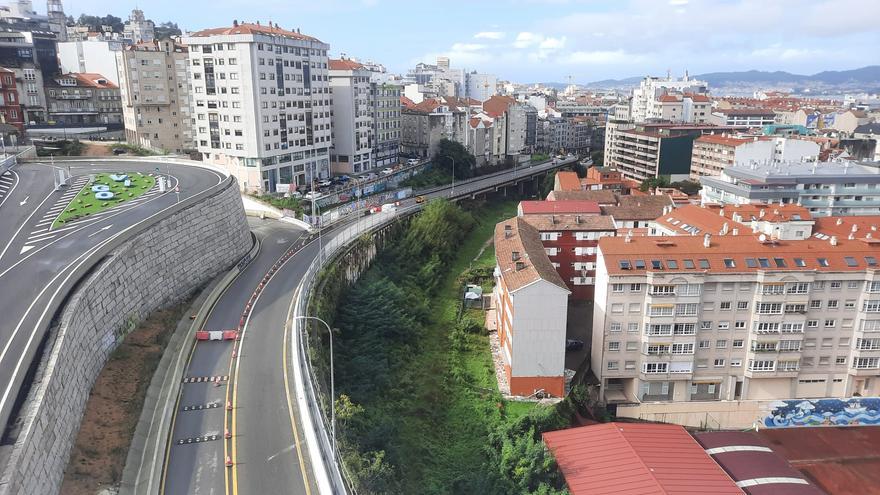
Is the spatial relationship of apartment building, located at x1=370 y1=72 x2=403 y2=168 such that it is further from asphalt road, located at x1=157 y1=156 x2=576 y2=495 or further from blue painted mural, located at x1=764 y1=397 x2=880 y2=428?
blue painted mural, located at x1=764 y1=397 x2=880 y2=428

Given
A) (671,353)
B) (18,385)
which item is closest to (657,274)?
A: (671,353)

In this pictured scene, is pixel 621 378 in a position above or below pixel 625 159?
below

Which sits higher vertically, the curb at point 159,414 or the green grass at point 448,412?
the curb at point 159,414

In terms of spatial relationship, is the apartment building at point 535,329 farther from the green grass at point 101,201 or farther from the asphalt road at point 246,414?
the green grass at point 101,201

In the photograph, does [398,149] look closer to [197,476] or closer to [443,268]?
[443,268]

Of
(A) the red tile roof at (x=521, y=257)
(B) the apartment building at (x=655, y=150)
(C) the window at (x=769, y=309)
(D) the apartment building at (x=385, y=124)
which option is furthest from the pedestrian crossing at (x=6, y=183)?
(B) the apartment building at (x=655, y=150)
